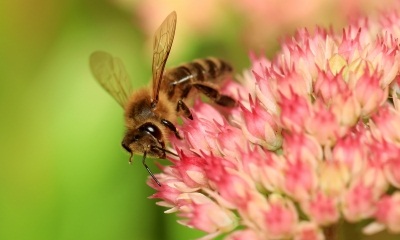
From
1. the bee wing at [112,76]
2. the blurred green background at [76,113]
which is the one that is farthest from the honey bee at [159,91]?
the blurred green background at [76,113]

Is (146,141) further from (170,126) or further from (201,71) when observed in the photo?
(201,71)

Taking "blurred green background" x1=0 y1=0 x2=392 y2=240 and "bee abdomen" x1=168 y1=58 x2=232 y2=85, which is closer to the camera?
"bee abdomen" x1=168 y1=58 x2=232 y2=85

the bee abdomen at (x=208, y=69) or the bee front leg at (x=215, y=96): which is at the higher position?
the bee abdomen at (x=208, y=69)

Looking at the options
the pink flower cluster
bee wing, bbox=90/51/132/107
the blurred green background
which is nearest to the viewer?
the pink flower cluster

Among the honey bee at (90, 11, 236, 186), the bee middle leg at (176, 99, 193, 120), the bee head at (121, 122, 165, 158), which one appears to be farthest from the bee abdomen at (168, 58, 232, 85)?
the bee head at (121, 122, 165, 158)

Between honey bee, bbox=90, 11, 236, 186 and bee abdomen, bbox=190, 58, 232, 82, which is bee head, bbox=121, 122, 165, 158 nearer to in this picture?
honey bee, bbox=90, 11, 236, 186

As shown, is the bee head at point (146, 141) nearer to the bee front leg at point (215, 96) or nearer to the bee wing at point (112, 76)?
the bee front leg at point (215, 96)
